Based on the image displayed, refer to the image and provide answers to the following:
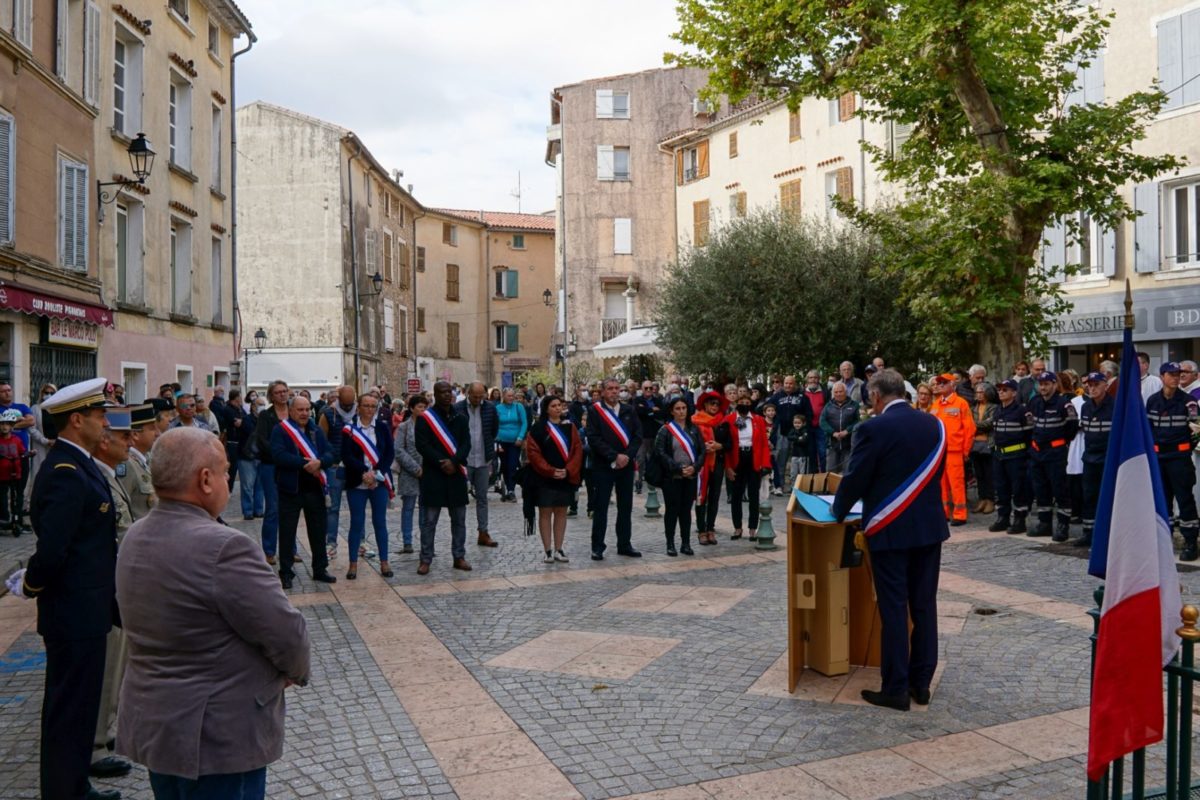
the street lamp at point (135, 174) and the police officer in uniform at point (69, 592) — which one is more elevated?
the street lamp at point (135, 174)

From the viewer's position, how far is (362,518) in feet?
33.9

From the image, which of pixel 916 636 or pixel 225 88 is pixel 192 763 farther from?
pixel 225 88

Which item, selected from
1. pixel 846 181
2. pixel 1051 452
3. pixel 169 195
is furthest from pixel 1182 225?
pixel 169 195

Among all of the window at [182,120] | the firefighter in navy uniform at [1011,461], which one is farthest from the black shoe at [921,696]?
the window at [182,120]

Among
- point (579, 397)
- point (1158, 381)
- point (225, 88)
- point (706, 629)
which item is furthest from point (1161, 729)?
point (225, 88)

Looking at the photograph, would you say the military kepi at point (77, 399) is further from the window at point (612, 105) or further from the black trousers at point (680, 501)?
the window at point (612, 105)

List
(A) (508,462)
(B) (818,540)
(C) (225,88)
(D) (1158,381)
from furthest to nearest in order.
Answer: (C) (225,88), (A) (508,462), (D) (1158,381), (B) (818,540)

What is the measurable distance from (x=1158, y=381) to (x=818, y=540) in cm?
791

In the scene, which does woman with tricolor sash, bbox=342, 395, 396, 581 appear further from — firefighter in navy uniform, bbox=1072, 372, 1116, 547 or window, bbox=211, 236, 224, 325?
window, bbox=211, 236, 224, 325

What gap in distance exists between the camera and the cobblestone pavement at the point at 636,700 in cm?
484

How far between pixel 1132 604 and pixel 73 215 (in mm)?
17299

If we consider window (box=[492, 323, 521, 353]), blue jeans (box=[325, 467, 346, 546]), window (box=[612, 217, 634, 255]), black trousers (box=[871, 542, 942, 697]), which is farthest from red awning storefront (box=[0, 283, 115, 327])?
window (box=[492, 323, 521, 353])

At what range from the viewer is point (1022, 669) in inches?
256

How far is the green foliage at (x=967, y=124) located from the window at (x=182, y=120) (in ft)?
38.6
